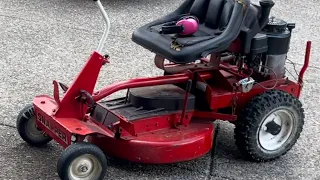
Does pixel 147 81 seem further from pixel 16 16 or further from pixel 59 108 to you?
pixel 16 16

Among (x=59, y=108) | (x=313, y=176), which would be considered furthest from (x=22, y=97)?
(x=313, y=176)

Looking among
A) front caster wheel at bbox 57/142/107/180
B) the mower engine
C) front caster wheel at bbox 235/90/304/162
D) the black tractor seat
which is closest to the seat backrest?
the black tractor seat

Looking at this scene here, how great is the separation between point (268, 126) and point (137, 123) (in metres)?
0.87

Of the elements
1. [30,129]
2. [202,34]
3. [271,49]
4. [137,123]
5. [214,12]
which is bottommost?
[30,129]

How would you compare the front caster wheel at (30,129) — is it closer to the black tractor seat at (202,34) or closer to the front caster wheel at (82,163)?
the front caster wheel at (82,163)

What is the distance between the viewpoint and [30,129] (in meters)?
3.69

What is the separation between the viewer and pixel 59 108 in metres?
3.34

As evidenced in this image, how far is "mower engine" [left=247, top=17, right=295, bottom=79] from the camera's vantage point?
3.64 metres

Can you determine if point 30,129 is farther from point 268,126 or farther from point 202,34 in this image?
point 268,126

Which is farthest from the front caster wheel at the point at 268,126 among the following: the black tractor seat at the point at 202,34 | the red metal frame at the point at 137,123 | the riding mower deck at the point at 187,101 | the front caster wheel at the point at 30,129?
the front caster wheel at the point at 30,129

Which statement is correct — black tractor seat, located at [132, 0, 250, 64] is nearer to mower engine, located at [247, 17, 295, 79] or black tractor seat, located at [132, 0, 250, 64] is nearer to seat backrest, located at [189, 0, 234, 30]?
seat backrest, located at [189, 0, 234, 30]

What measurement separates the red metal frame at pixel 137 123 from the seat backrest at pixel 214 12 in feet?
1.04

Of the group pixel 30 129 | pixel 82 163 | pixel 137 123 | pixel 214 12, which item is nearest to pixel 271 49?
pixel 214 12

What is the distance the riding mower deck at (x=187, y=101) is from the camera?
132 inches
